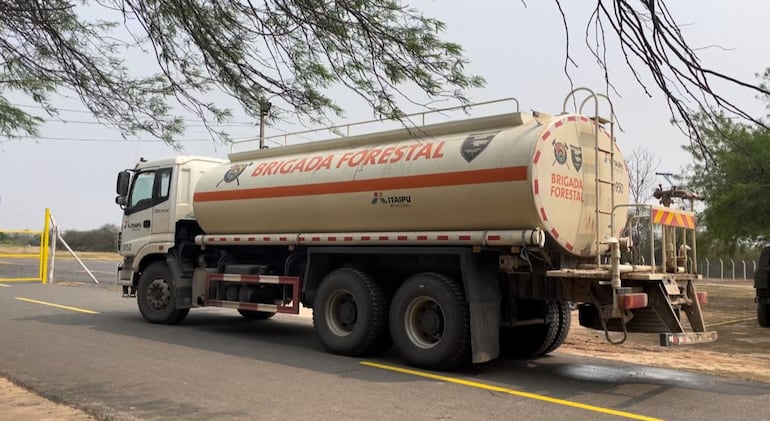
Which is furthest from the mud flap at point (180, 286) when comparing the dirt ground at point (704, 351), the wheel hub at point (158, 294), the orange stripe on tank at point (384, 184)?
the dirt ground at point (704, 351)

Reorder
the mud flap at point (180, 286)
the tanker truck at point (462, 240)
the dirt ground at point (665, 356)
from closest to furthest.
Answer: the dirt ground at point (665, 356), the tanker truck at point (462, 240), the mud flap at point (180, 286)

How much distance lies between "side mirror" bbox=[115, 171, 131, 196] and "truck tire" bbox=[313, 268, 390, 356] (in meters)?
5.50

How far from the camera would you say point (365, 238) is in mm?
9195

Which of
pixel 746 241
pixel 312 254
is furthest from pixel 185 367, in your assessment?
pixel 746 241

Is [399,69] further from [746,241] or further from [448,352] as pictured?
[746,241]

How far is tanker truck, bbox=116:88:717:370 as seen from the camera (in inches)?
306

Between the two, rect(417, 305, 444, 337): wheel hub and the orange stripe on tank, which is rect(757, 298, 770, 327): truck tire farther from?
the orange stripe on tank

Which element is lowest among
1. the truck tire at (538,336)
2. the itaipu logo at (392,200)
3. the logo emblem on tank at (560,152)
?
the truck tire at (538,336)

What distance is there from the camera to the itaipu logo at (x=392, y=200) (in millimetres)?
8672

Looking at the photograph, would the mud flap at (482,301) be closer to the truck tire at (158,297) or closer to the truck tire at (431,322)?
the truck tire at (431,322)

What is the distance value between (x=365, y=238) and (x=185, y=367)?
2.83 meters

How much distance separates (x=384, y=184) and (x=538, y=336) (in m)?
3.07

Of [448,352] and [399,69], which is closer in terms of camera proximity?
[399,69]

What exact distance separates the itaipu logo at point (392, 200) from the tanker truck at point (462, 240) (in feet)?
0.05
